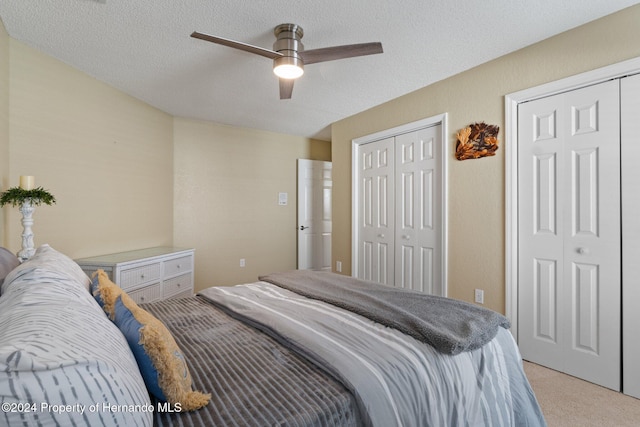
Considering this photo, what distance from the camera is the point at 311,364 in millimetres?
1128

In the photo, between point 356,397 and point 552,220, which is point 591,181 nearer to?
point 552,220

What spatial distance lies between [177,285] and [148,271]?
0.52 m

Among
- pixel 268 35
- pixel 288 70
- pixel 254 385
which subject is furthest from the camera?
pixel 268 35

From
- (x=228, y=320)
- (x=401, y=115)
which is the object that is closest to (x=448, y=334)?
(x=228, y=320)

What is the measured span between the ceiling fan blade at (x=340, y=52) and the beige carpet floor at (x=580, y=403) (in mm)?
2361

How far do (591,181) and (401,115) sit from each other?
184cm

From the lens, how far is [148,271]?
3.01 m

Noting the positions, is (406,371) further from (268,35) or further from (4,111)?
(4,111)

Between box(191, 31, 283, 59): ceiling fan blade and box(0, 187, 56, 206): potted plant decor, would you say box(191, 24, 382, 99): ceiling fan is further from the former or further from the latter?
box(0, 187, 56, 206): potted plant decor

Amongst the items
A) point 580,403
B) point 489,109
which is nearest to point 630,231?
point 580,403

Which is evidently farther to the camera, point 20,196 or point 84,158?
point 84,158

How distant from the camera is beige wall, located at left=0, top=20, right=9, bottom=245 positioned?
213cm

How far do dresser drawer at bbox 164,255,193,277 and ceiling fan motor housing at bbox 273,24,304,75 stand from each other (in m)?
2.31

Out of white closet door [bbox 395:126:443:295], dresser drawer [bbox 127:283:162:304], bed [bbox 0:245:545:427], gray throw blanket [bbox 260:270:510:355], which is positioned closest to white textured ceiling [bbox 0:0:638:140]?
white closet door [bbox 395:126:443:295]
